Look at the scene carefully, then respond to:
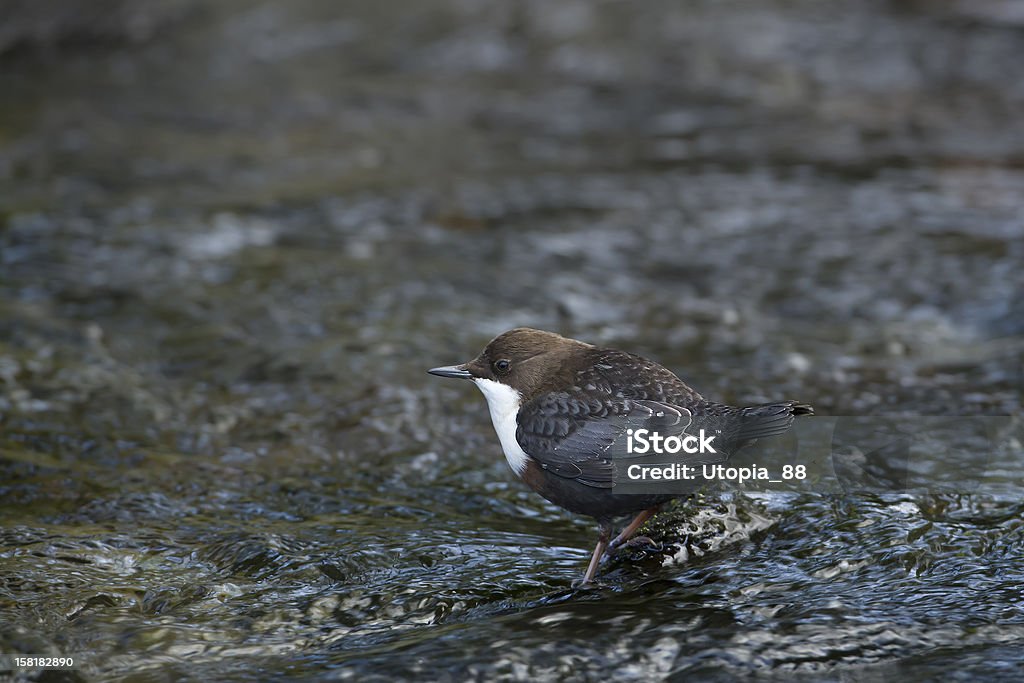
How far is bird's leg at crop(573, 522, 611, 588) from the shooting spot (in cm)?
363

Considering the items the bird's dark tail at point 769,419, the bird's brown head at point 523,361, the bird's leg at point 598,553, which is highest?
the bird's brown head at point 523,361

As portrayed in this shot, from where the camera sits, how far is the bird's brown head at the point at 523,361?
3969 mm

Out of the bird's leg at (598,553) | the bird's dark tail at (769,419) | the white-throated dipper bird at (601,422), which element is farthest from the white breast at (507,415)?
the bird's dark tail at (769,419)

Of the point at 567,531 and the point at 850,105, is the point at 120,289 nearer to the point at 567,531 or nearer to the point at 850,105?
the point at 567,531

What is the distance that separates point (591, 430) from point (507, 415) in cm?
43
